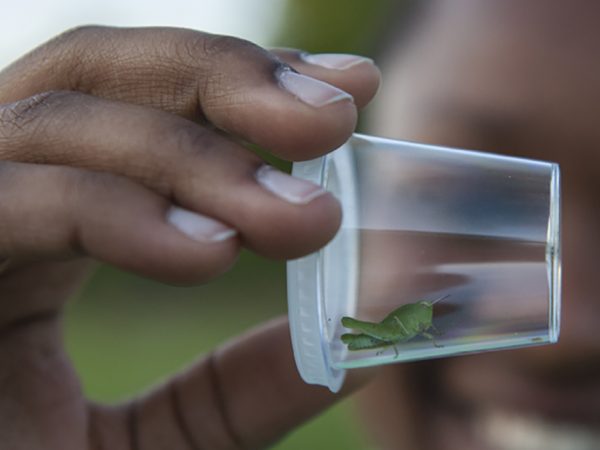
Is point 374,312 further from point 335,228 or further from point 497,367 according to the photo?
point 497,367

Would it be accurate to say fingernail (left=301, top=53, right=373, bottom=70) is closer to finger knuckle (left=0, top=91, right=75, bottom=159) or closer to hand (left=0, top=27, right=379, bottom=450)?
hand (left=0, top=27, right=379, bottom=450)

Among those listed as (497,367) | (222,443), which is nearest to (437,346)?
(222,443)

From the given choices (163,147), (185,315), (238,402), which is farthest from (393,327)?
(185,315)

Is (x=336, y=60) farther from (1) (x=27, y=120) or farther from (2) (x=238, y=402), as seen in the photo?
(2) (x=238, y=402)

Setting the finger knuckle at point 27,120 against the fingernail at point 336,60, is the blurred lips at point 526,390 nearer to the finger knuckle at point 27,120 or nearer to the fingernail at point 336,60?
the fingernail at point 336,60

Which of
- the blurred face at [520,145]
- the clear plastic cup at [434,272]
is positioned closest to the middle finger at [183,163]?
the clear plastic cup at [434,272]

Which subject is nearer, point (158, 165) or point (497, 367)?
point (158, 165)
